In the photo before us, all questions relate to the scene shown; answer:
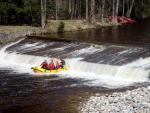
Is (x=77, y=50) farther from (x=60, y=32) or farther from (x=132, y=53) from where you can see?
(x=60, y=32)

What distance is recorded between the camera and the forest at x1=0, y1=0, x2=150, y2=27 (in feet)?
157

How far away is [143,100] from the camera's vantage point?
18.6 metres

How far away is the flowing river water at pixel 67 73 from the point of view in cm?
2162

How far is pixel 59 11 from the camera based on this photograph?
185 ft

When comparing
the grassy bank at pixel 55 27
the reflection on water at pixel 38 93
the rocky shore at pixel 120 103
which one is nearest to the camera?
the rocky shore at pixel 120 103

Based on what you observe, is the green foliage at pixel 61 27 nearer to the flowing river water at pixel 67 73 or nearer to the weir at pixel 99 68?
the flowing river water at pixel 67 73

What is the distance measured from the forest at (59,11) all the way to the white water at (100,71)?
1557cm

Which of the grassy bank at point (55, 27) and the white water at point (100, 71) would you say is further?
the grassy bank at point (55, 27)

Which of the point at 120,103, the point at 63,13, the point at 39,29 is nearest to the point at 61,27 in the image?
the point at 39,29

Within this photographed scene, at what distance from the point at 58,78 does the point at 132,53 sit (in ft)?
25.0

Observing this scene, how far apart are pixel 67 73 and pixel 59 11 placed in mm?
28622

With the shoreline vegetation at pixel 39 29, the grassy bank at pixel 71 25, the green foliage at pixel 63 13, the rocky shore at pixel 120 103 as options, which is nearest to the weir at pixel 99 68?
the rocky shore at pixel 120 103

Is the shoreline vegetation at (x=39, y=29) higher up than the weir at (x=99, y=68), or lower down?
higher up

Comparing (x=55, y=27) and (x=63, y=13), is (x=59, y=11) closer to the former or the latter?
(x=63, y=13)
